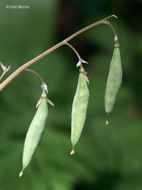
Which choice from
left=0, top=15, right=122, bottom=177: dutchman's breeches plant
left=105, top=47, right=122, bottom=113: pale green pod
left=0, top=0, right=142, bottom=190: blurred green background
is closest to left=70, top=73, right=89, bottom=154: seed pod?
left=0, top=15, right=122, bottom=177: dutchman's breeches plant

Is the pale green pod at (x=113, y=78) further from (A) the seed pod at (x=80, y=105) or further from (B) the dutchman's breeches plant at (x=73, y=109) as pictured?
(A) the seed pod at (x=80, y=105)

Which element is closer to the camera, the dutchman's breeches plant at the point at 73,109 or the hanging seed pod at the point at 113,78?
the dutchman's breeches plant at the point at 73,109

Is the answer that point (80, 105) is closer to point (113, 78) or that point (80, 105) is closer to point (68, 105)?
point (113, 78)

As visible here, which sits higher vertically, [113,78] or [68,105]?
[113,78]

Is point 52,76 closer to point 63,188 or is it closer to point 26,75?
point 26,75

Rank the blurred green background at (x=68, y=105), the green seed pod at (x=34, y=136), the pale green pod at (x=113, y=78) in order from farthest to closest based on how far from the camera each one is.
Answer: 1. the blurred green background at (x=68, y=105)
2. the pale green pod at (x=113, y=78)
3. the green seed pod at (x=34, y=136)

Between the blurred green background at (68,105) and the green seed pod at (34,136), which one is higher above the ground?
the green seed pod at (34,136)

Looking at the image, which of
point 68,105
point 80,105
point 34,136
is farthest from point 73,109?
point 68,105

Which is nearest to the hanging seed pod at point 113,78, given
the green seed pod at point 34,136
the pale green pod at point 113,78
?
the pale green pod at point 113,78

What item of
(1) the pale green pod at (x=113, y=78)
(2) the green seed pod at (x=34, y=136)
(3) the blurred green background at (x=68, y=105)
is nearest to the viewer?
(2) the green seed pod at (x=34, y=136)
